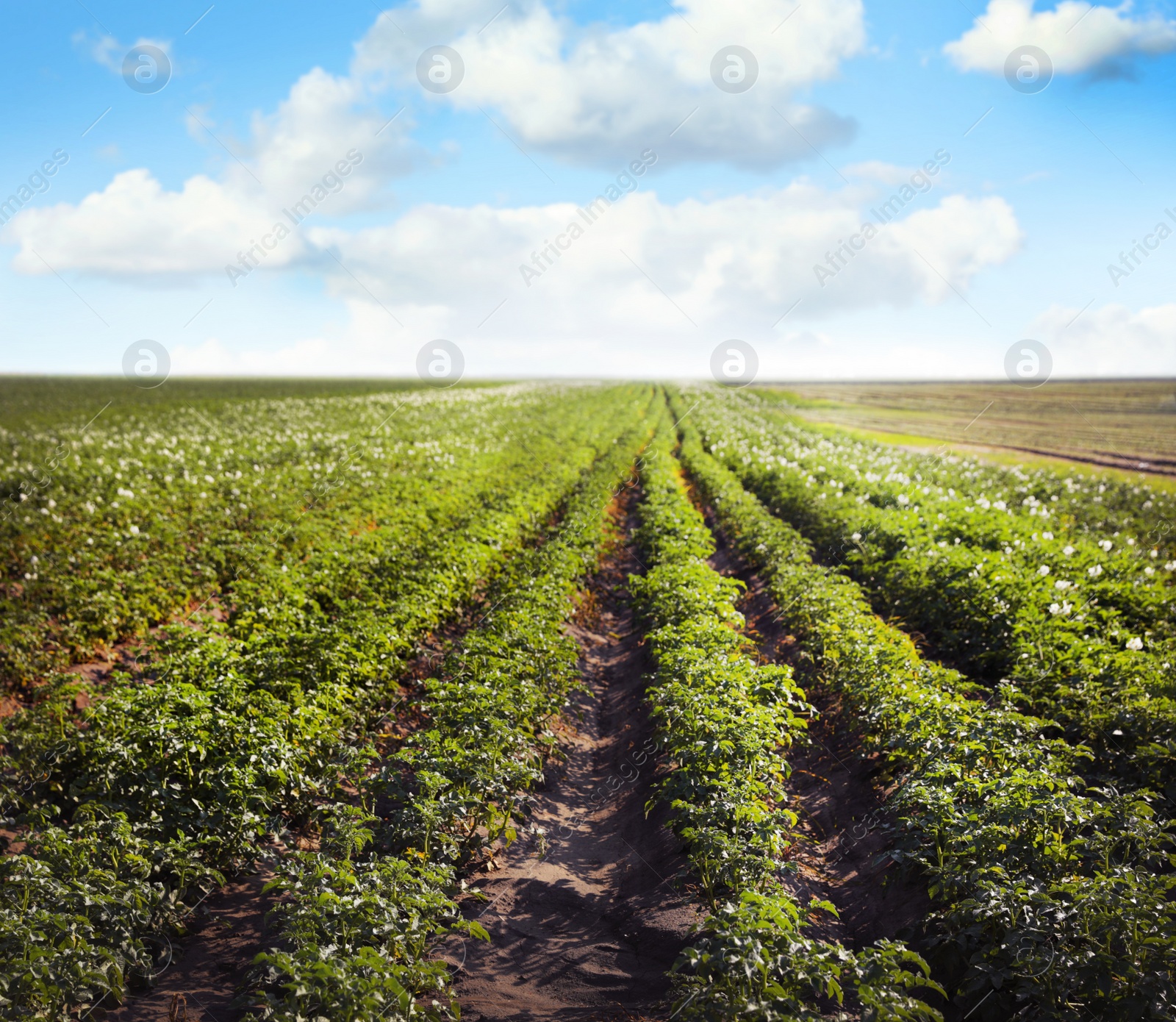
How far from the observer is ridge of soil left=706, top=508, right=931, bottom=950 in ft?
15.6

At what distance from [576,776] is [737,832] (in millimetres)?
2887

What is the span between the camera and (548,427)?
32.6 metres

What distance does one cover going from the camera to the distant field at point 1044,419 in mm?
37000

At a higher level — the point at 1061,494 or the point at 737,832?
the point at 1061,494

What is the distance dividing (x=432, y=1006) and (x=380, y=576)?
715cm

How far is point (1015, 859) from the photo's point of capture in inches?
155

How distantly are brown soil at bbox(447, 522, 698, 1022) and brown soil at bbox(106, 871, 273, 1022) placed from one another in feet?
4.40

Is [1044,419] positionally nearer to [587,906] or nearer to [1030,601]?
[1030,601]

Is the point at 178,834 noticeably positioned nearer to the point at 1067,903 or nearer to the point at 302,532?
the point at 1067,903

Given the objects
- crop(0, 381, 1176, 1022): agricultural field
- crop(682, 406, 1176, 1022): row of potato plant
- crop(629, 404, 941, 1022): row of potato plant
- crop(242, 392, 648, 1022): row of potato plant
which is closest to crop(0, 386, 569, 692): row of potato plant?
crop(0, 381, 1176, 1022): agricultural field

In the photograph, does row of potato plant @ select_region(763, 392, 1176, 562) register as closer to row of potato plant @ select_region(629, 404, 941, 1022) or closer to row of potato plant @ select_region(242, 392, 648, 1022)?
row of potato plant @ select_region(629, 404, 941, 1022)

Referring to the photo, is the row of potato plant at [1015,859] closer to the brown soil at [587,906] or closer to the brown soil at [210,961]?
the brown soil at [587,906]

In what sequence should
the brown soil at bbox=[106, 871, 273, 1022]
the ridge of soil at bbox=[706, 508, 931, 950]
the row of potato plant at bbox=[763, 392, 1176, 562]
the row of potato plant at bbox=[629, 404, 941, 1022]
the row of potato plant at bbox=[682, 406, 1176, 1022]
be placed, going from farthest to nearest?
the row of potato plant at bbox=[763, 392, 1176, 562]
the ridge of soil at bbox=[706, 508, 931, 950]
the brown soil at bbox=[106, 871, 273, 1022]
the row of potato plant at bbox=[682, 406, 1176, 1022]
the row of potato plant at bbox=[629, 404, 941, 1022]

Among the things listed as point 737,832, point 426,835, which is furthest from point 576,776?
point 737,832
